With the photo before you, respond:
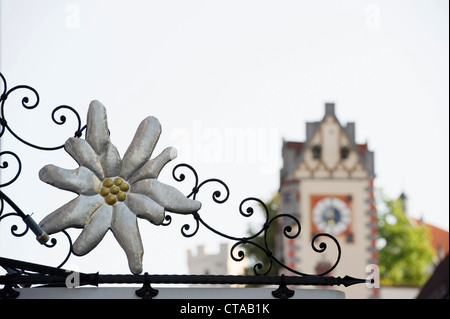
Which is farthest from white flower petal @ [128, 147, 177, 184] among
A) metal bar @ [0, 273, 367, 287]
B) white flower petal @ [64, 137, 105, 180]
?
metal bar @ [0, 273, 367, 287]

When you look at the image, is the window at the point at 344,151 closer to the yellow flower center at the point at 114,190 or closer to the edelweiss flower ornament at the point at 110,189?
the edelweiss flower ornament at the point at 110,189

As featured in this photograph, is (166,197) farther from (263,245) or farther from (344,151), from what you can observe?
(344,151)

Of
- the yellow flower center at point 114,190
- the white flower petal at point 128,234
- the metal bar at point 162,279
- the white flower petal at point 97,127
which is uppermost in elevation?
the white flower petal at point 97,127

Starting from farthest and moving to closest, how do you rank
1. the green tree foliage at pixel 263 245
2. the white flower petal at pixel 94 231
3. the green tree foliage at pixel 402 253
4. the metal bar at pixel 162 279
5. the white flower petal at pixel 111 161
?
the green tree foliage at pixel 402 253 < the green tree foliage at pixel 263 245 < the white flower petal at pixel 111 161 < the white flower petal at pixel 94 231 < the metal bar at pixel 162 279

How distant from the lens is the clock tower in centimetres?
4119

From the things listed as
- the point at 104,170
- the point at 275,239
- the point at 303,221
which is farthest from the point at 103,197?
the point at 275,239

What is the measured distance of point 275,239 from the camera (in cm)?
4756

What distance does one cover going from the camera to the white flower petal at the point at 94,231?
453 centimetres

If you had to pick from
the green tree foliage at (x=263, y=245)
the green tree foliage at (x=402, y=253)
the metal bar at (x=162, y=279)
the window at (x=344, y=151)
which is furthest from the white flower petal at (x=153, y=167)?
the green tree foliage at (x=402, y=253)

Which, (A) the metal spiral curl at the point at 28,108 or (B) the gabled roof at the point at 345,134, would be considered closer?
(A) the metal spiral curl at the point at 28,108

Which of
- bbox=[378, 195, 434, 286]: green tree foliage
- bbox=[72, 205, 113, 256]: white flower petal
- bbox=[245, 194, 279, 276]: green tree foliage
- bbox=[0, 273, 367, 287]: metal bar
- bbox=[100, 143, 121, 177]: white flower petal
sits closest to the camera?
bbox=[0, 273, 367, 287]: metal bar

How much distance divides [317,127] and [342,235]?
15.6ft

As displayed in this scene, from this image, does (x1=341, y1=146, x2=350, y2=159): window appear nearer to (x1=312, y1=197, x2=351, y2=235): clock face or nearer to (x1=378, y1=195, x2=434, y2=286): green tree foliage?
(x1=312, y1=197, x2=351, y2=235): clock face

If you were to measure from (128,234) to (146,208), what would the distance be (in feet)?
0.45
